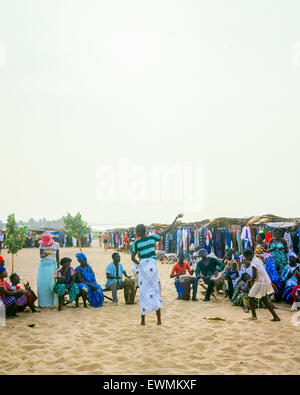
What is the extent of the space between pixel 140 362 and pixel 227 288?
464 cm

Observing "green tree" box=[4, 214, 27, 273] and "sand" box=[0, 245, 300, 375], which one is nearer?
"sand" box=[0, 245, 300, 375]

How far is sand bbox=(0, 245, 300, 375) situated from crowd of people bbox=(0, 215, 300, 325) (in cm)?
38

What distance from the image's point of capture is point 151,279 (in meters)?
5.82

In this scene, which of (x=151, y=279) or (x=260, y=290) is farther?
(x=260, y=290)

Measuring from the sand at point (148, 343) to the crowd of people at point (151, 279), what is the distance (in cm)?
38

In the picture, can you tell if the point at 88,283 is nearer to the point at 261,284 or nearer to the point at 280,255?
the point at 261,284

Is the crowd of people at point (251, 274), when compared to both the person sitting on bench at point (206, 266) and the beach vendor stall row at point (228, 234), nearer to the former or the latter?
the person sitting on bench at point (206, 266)

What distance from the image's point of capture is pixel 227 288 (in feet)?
27.0

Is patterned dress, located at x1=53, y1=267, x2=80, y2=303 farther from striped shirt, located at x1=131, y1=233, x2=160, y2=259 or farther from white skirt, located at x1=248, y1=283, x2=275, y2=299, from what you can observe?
white skirt, located at x1=248, y1=283, x2=275, y2=299

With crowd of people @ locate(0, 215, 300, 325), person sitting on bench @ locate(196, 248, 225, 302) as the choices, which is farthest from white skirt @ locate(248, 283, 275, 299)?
person sitting on bench @ locate(196, 248, 225, 302)

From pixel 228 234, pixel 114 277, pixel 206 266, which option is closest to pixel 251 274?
pixel 206 266

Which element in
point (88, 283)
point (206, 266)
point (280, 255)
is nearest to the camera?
point (88, 283)

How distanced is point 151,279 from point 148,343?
3.96 feet

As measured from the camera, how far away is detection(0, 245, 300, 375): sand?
3918 mm
